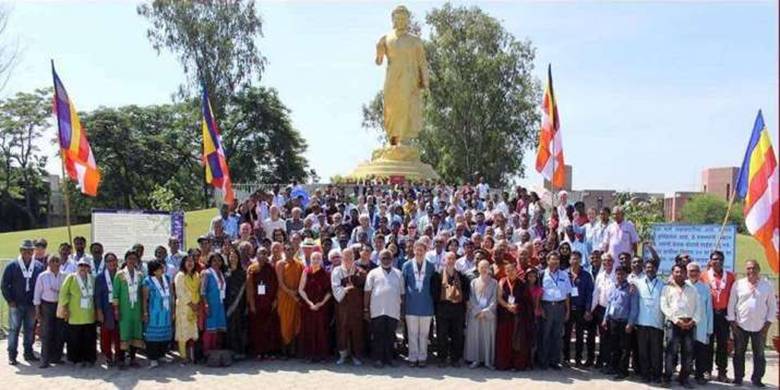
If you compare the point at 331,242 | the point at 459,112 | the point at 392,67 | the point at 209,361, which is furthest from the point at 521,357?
the point at 459,112

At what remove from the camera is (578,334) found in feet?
30.6

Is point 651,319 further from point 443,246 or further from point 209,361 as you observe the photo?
point 209,361

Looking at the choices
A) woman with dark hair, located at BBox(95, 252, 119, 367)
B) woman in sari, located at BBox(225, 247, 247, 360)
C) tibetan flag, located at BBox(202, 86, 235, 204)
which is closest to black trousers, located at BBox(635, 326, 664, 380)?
woman in sari, located at BBox(225, 247, 247, 360)

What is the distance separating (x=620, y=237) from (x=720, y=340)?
2311mm

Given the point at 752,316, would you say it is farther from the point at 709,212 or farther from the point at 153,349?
the point at 709,212

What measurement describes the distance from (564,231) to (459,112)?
23.2 metres

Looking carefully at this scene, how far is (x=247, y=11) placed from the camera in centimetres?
3303

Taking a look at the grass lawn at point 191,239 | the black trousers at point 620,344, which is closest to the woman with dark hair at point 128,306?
the black trousers at point 620,344

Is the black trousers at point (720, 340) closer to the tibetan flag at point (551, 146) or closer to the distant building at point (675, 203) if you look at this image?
the tibetan flag at point (551, 146)

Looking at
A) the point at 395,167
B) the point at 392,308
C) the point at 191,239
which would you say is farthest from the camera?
the point at 395,167

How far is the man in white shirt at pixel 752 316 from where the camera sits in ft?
27.6

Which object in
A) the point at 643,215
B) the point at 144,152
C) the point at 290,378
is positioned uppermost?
the point at 144,152

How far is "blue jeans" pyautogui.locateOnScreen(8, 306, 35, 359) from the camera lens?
8.98m

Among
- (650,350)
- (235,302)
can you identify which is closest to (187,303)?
(235,302)
